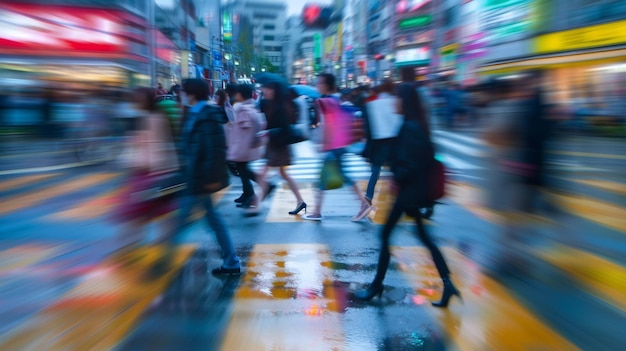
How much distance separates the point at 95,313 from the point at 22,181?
8.27m

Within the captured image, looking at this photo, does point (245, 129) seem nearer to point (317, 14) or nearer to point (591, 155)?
point (591, 155)

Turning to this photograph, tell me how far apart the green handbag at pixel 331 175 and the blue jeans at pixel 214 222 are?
2.14 m

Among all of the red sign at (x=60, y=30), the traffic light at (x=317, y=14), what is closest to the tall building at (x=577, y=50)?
the red sign at (x=60, y=30)

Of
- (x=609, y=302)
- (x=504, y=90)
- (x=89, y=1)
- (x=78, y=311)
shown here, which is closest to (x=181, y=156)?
(x=78, y=311)

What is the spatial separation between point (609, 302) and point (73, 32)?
46.2 ft

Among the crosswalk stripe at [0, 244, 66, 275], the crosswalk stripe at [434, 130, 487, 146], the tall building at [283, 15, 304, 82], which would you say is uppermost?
the tall building at [283, 15, 304, 82]

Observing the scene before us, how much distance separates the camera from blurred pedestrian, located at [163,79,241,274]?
17.5ft

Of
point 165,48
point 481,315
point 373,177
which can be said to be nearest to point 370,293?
point 481,315

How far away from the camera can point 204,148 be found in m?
5.34

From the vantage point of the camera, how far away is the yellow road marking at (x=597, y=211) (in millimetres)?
7898

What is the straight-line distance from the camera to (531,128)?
5250 millimetres

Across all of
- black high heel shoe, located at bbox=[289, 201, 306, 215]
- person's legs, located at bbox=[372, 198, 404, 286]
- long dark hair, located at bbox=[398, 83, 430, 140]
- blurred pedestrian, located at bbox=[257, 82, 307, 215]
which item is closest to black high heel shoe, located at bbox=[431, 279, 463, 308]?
person's legs, located at bbox=[372, 198, 404, 286]

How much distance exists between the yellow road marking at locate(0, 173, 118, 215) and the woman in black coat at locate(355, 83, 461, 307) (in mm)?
6790

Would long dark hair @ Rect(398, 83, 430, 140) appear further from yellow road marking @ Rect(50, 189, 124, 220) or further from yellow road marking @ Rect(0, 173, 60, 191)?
yellow road marking @ Rect(0, 173, 60, 191)
